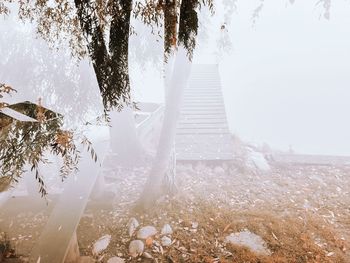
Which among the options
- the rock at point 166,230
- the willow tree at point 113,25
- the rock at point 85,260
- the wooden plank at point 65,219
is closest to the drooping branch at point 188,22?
the willow tree at point 113,25

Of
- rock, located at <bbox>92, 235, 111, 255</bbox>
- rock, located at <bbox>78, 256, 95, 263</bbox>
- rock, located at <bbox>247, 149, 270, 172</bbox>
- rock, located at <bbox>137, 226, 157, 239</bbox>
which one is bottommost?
rock, located at <bbox>92, 235, 111, 255</bbox>

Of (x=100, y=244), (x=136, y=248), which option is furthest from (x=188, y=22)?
(x=100, y=244)

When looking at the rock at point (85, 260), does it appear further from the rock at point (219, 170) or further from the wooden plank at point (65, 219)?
the rock at point (219, 170)

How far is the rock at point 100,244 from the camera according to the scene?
15.7 ft

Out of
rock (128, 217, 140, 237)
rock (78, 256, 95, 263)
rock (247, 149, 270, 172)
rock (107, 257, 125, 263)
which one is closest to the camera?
rock (78, 256, 95, 263)

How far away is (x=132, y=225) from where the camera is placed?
17.9 ft

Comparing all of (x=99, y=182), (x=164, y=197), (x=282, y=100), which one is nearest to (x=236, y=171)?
(x=164, y=197)

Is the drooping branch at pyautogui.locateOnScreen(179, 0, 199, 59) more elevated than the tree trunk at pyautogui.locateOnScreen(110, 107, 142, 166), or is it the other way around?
the drooping branch at pyautogui.locateOnScreen(179, 0, 199, 59)

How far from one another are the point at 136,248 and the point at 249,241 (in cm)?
201

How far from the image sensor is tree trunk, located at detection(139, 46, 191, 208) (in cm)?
643

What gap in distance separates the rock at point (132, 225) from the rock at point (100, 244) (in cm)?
41

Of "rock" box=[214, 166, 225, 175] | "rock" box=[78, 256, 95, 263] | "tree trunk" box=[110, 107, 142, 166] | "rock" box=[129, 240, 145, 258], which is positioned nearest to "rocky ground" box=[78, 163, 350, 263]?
"rock" box=[129, 240, 145, 258]

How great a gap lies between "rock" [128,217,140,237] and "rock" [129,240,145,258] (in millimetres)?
330

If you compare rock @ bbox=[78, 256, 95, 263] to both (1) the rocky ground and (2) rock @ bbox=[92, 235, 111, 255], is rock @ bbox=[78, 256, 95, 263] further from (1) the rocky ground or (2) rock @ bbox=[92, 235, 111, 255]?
(2) rock @ bbox=[92, 235, 111, 255]
